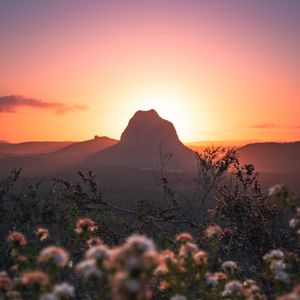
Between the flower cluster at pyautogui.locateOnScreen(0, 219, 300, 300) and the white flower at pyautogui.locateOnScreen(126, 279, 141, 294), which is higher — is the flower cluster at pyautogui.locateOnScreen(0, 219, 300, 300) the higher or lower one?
the lower one

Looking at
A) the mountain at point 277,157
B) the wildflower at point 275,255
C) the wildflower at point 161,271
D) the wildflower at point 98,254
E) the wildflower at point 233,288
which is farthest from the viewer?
the mountain at point 277,157

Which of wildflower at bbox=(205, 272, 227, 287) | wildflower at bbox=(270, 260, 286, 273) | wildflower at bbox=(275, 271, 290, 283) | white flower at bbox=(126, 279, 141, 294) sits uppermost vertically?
white flower at bbox=(126, 279, 141, 294)

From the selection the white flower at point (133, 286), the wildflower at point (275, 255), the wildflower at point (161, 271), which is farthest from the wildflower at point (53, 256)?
the wildflower at point (275, 255)

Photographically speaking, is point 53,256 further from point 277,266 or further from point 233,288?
point 277,266

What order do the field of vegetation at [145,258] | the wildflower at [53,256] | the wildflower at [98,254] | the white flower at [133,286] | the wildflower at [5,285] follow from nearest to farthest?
the white flower at [133,286], the field of vegetation at [145,258], the wildflower at [98,254], the wildflower at [53,256], the wildflower at [5,285]

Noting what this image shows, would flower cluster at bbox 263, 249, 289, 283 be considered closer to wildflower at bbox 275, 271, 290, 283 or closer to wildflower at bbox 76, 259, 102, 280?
wildflower at bbox 275, 271, 290, 283

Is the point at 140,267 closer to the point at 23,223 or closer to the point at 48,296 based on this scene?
the point at 48,296

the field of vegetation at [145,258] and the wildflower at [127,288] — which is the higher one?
the wildflower at [127,288]

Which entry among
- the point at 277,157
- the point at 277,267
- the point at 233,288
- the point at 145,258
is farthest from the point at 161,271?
the point at 277,157

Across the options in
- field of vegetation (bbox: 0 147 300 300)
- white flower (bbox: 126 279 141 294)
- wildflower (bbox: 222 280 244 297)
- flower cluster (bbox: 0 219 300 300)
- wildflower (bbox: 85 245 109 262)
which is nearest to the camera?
white flower (bbox: 126 279 141 294)

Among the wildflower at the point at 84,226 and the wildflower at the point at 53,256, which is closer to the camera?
the wildflower at the point at 53,256

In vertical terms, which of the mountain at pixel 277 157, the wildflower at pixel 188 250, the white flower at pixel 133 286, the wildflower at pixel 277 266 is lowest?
the mountain at pixel 277 157

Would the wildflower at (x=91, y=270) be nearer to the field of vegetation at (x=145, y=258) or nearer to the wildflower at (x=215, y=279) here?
the field of vegetation at (x=145, y=258)

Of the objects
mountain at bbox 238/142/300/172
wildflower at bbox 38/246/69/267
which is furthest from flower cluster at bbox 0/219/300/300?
mountain at bbox 238/142/300/172
